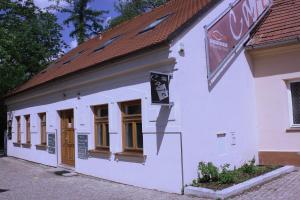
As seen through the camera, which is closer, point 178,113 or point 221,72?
point 178,113

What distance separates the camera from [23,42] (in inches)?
966

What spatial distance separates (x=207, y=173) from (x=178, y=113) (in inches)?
62.5

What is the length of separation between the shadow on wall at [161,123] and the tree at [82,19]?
26.5 metres

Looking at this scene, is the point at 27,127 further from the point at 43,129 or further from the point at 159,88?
the point at 159,88

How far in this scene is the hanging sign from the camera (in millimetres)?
10453

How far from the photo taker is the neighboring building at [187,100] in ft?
31.1

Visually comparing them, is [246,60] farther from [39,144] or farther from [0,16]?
[0,16]

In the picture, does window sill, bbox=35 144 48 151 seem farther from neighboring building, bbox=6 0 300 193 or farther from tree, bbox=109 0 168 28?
tree, bbox=109 0 168 28

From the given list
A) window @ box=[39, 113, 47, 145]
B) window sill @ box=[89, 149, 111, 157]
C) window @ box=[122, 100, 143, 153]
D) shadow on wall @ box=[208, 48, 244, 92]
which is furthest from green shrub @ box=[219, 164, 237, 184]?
window @ box=[39, 113, 47, 145]

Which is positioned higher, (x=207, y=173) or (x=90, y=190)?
(x=207, y=173)

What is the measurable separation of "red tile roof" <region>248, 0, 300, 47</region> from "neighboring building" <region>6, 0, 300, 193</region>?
52 millimetres

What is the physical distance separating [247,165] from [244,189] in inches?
88.3

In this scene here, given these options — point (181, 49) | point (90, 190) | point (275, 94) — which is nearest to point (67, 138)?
point (90, 190)

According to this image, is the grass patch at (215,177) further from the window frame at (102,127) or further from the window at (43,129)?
the window at (43,129)
